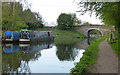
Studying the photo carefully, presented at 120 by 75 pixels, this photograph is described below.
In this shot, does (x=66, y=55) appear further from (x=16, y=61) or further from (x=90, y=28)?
(x=90, y=28)

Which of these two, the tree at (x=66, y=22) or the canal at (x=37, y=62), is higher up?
the tree at (x=66, y=22)

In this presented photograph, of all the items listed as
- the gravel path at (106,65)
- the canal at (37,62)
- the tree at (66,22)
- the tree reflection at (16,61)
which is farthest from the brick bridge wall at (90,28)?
the gravel path at (106,65)

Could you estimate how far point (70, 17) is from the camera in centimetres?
5647

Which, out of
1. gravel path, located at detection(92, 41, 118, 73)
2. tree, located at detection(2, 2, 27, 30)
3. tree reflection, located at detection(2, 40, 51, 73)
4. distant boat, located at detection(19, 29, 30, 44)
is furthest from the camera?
distant boat, located at detection(19, 29, 30, 44)

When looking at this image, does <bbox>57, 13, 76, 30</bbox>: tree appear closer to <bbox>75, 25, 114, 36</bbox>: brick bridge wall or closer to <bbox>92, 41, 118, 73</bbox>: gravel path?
<bbox>75, 25, 114, 36</bbox>: brick bridge wall

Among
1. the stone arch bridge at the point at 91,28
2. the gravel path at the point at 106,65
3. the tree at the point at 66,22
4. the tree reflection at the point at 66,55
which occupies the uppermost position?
the tree at the point at 66,22

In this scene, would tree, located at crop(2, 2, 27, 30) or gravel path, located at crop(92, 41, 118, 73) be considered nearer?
gravel path, located at crop(92, 41, 118, 73)

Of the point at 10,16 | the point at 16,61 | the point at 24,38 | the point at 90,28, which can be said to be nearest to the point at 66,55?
the point at 16,61

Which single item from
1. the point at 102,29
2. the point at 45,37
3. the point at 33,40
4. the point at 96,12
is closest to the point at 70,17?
the point at 102,29

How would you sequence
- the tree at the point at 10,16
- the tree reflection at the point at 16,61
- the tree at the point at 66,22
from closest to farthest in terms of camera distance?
the tree reflection at the point at 16,61, the tree at the point at 10,16, the tree at the point at 66,22

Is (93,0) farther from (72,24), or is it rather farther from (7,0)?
(72,24)

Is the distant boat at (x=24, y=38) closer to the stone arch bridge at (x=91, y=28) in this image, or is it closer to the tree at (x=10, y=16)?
the tree at (x=10, y=16)

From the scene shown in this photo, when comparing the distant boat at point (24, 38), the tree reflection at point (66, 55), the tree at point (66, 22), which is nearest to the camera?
the tree reflection at point (66, 55)

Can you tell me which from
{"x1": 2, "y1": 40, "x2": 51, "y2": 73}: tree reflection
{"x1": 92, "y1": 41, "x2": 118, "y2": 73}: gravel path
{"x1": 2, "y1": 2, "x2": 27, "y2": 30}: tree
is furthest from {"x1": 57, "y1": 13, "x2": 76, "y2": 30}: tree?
{"x1": 92, "y1": 41, "x2": 118, "y2": 73}: gravel path
